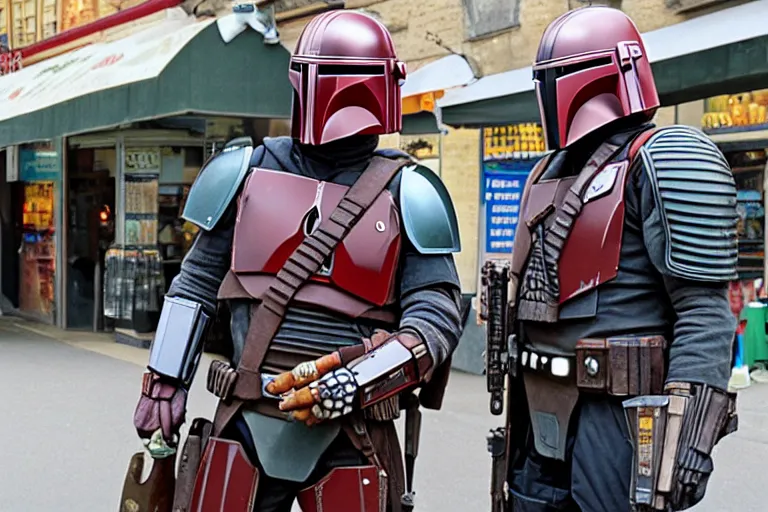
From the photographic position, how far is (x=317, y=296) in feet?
8.86

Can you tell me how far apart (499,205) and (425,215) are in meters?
5.63

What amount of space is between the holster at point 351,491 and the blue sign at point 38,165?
992 centimetres

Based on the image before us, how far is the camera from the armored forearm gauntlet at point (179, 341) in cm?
280

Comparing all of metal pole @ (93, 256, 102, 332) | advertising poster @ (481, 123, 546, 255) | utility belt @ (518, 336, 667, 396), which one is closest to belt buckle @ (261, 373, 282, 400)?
utility belt @ (518, 336, 667, 396)

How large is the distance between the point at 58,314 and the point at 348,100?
10.0 m

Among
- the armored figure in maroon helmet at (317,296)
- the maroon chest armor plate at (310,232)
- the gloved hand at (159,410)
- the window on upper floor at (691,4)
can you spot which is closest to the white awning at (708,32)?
the window on upper floor at (691,4)

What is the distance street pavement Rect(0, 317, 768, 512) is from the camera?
5152mm

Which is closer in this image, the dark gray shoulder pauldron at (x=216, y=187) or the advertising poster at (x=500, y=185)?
the dark gray shoulder pauldron at (x=216, y=187)

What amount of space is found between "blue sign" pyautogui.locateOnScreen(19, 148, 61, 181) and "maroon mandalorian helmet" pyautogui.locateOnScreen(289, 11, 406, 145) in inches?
382

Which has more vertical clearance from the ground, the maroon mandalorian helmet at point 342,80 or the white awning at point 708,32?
the white awning at point 708,32

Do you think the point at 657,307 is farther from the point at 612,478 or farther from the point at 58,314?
the point at 58,314

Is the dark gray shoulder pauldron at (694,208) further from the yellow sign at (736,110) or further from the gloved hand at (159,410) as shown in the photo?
the yellow sign at (736,110)

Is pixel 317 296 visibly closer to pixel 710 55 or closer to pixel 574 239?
pixel 574 239

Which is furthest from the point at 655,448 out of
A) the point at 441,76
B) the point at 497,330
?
the point at 441,76
